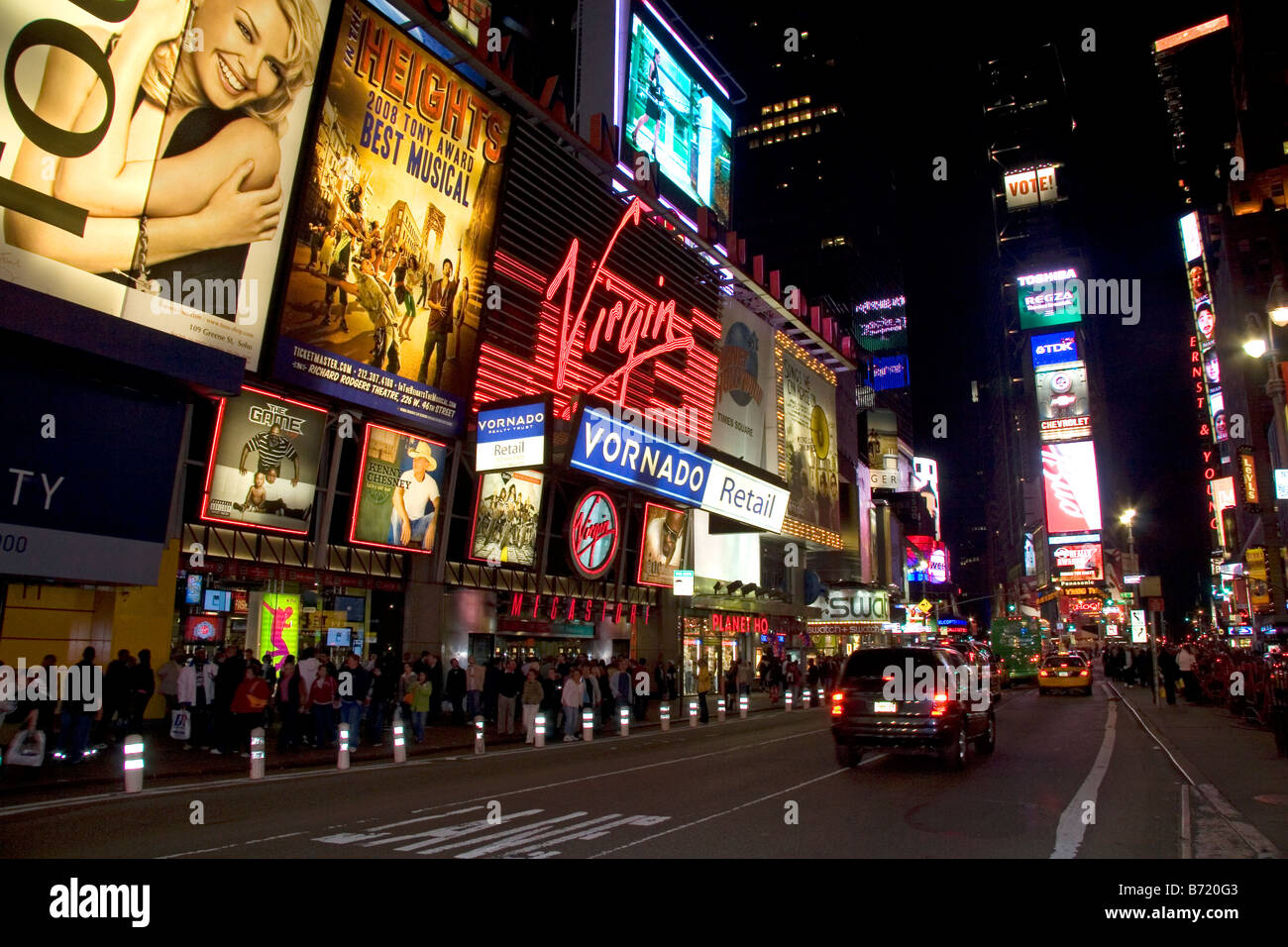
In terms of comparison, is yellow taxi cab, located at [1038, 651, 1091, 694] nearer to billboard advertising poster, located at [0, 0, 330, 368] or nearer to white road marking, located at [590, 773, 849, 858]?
white road marking, located at [590, 773, 849, 858]

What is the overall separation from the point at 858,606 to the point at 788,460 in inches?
490

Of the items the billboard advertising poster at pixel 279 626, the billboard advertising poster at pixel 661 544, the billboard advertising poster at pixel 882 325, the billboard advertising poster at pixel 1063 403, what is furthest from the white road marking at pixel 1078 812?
the billboard advertising poster at pixel 1063 403

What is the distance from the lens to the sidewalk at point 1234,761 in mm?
9739

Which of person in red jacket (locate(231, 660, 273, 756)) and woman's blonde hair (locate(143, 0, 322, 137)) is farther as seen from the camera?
woman's blonde hair (locate(143, 0, 322, 137))

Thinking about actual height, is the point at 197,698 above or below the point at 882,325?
below

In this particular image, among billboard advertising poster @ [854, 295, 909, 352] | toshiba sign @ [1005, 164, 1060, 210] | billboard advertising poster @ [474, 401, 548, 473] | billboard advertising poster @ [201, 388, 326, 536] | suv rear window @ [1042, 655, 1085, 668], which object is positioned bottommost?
suv rear window @ [1042, 655, 1085, 668]

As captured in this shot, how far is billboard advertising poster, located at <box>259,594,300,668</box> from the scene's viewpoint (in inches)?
906

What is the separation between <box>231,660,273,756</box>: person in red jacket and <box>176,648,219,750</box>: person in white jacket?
5.31 ft

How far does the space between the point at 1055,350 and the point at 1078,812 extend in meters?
144

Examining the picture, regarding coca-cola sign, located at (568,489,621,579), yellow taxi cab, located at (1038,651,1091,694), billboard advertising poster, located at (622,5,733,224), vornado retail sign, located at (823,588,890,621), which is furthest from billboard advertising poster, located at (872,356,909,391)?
coca-cola sign, located at (568,489,621,579)

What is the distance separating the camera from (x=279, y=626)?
922 inches

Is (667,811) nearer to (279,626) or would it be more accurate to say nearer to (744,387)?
(279,626)

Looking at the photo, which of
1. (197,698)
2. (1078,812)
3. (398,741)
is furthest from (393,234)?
(1078,812)
